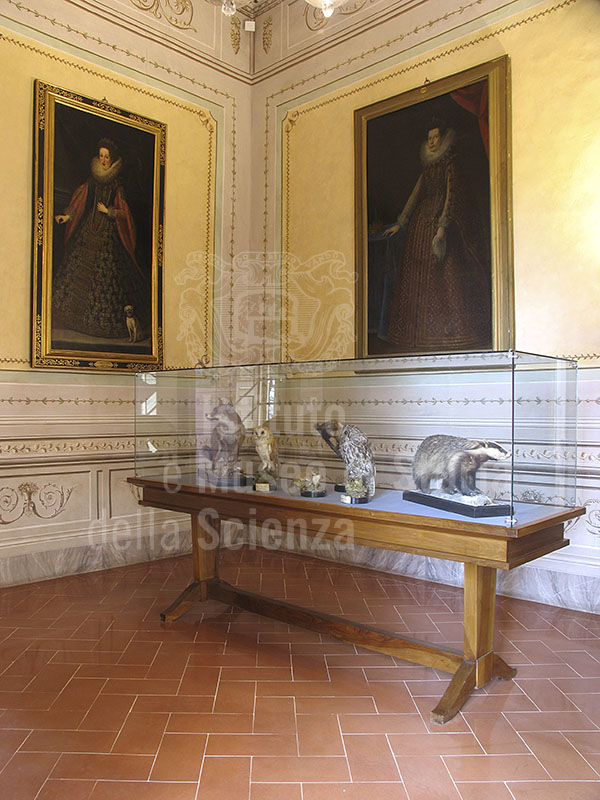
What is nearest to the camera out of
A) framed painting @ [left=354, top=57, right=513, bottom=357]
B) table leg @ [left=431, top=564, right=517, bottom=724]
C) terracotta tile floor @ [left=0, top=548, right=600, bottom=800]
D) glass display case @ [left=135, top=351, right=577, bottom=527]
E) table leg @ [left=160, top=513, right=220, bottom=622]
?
terracotta tile floor @ [left=0, top=548, right=600, bottom=800]

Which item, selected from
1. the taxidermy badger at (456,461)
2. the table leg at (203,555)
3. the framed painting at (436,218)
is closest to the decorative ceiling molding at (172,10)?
the framed painting at (436,218)

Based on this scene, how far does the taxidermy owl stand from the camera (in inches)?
159

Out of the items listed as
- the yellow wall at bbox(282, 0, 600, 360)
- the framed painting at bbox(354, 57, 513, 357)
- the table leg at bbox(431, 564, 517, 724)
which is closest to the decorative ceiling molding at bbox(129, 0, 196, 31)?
the framed painting at bbox(354, 57, 513, 357)

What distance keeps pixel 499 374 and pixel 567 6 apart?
3305mm

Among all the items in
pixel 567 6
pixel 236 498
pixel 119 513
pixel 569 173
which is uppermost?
pixel 567 6

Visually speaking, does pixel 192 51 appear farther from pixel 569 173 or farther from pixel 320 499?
pixel 320 499

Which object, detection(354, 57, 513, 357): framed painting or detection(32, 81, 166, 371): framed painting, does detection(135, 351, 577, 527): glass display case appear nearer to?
detection(354, 57, 513, 357): framed painting

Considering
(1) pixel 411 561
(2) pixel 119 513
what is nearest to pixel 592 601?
(1) pixel 411 561

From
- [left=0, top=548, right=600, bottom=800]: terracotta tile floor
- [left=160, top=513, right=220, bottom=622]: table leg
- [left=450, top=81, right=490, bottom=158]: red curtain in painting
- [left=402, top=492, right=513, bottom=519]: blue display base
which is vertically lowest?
[left=0, top=548, right=600, bottom=800]: terracotta tile floor

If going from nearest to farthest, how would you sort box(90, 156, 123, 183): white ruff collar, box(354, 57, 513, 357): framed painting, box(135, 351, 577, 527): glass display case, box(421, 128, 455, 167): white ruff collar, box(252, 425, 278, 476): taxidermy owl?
box(135, 351, 577, 527): glass display case < box(252, 425, 278, 476): taxidermy owl < box(354, 57, 513, 357): framed painting < box(421, 128, 455, 167): white ruff collar < box(90, 156, 123, 183): white ruff collar

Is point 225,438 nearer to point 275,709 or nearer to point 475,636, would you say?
point 275,709

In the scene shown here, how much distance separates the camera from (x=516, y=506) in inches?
126

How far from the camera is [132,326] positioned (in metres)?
6.12

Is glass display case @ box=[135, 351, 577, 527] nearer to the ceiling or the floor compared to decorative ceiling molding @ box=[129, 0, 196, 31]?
nearer to the floor
